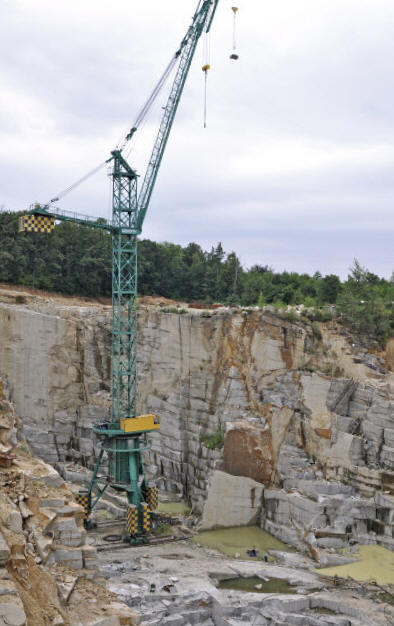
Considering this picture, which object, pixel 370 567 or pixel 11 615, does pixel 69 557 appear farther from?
pixel 370 567

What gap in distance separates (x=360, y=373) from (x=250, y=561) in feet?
35.4

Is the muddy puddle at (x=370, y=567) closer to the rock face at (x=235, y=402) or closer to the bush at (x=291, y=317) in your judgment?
the rock face at (x=235, y=402)

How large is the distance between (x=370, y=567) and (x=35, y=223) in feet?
73.5

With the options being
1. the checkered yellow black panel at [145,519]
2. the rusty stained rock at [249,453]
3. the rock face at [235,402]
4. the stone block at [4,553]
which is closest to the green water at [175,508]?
the rock face at [235,402]

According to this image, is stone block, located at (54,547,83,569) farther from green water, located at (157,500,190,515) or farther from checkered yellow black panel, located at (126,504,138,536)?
green water, located at (157,500,190,515)

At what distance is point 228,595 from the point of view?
21250 mm

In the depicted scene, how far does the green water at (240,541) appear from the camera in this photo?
2761cm

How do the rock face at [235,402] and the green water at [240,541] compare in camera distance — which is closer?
the green water at [240,541]

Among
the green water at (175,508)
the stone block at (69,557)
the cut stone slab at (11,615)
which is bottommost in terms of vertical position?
the green water at (175,508)

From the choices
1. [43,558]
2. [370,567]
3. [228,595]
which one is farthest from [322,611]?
[43,558]

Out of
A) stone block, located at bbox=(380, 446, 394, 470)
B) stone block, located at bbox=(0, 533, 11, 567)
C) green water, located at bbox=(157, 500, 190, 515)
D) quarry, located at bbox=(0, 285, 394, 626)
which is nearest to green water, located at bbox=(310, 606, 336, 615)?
quarry, located at bbox=(0, 285, 394, 626)

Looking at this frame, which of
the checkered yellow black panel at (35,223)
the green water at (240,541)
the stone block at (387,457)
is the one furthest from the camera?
the checkered yellow black panel at (35,223)

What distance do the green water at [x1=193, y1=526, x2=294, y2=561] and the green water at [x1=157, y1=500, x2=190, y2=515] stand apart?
3.45 meters

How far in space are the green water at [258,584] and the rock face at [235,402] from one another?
4.27 m
